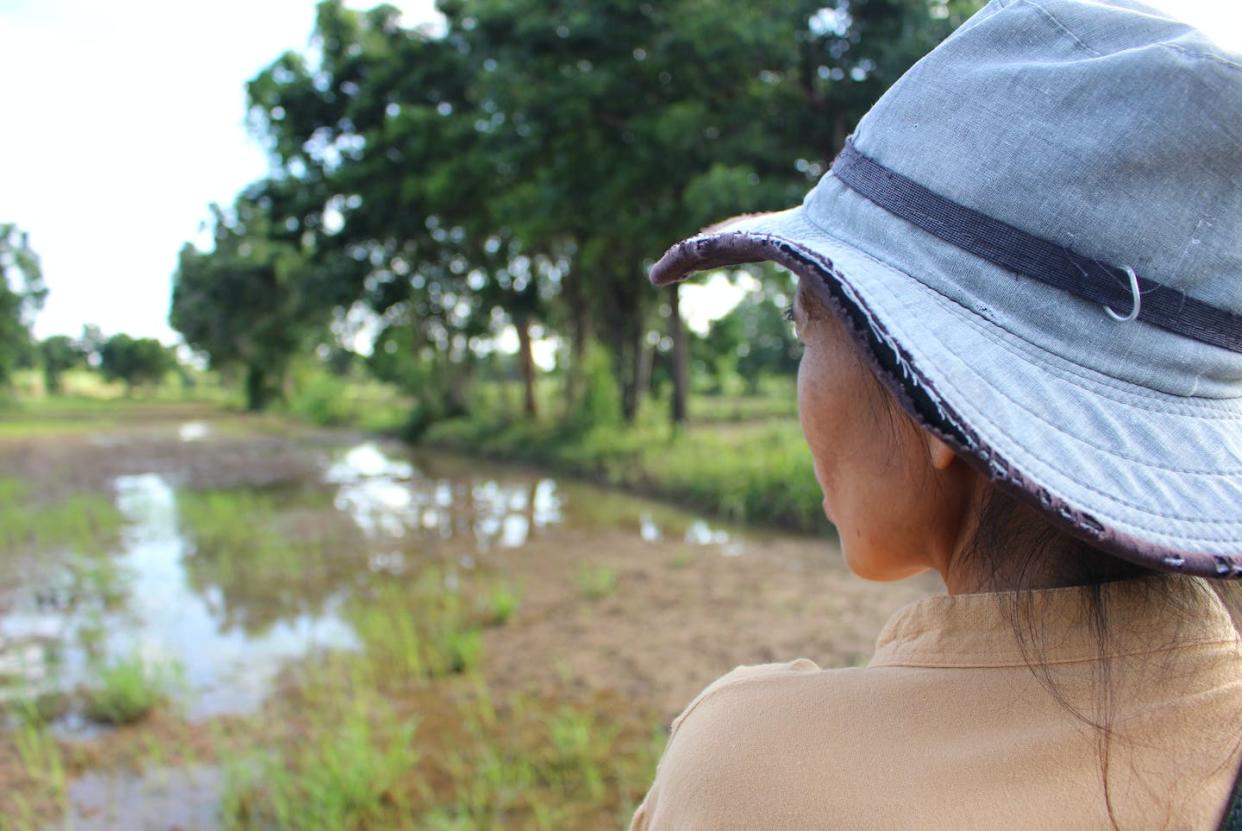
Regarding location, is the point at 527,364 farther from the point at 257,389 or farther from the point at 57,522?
the point at 257,389

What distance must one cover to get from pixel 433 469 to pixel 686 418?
14.4ft

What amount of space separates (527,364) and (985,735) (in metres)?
17.6

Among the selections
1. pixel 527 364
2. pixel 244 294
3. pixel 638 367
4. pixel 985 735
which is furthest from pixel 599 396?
pixel 244 294

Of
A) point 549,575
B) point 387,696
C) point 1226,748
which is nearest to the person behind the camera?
point 1226,748

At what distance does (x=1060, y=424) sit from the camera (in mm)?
617

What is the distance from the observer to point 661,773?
2.11ft

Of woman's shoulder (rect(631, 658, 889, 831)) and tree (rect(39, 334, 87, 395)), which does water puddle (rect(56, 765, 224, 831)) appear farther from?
tree (rect(39, 334, 87, 395))

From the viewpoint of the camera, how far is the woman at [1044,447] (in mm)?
564

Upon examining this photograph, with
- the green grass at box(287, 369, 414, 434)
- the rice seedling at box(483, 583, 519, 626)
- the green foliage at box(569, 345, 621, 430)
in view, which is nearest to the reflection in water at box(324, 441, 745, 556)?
the green foliage at box(569, 345, 621, 430)

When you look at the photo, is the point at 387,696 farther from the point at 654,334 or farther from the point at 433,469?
the point at 654,334

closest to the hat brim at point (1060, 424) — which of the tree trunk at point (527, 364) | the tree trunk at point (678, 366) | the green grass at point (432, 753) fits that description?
the green grass at point (432, 753)

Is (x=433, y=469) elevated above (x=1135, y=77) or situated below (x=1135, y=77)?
→ below

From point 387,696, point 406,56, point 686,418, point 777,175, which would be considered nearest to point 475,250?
point 406,56

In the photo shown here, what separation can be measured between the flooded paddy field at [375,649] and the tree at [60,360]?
43.9 meters
